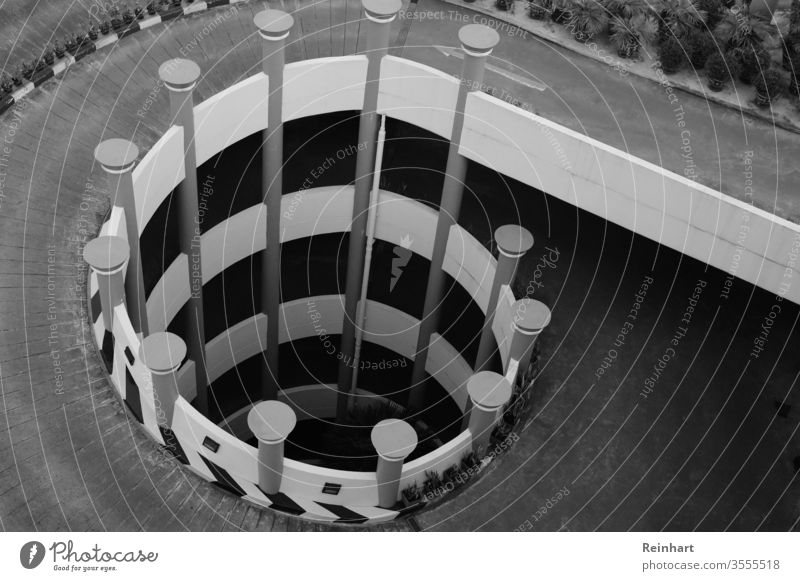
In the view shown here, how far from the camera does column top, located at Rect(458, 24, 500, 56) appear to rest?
2103 centimetres

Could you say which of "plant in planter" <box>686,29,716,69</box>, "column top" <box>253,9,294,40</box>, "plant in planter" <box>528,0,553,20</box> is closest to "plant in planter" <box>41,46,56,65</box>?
"column top" <box>253,9,294,40</box>

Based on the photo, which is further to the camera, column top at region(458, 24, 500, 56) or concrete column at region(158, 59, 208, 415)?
column top at region(458, 24, 500, 56)

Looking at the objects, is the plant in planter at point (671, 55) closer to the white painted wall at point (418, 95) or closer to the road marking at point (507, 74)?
the road marking at point (507, 74)

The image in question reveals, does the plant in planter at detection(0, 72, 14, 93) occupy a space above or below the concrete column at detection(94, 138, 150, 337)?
above

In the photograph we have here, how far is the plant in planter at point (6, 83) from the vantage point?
2420 cm

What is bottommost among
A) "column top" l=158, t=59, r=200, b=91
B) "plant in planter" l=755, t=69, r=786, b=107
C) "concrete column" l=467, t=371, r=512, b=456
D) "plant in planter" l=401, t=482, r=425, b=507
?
"plant in planter" l=401, t=482, r=425, b=507

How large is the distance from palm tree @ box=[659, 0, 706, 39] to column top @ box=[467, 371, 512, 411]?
37.8 feet

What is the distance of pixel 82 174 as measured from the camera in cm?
2311

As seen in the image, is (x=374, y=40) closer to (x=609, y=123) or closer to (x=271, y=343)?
(x=609, y=123)

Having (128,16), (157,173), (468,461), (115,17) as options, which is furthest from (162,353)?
(115,17)

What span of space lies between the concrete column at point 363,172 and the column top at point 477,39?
1.93 metres

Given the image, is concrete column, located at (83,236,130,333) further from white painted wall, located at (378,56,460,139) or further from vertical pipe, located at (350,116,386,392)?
white painted wall, located at (378,56,460,139)

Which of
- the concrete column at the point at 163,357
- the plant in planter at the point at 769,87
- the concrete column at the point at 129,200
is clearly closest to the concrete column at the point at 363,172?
the concrete column at the point at 129,200

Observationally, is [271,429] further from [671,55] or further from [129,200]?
[671,55]
